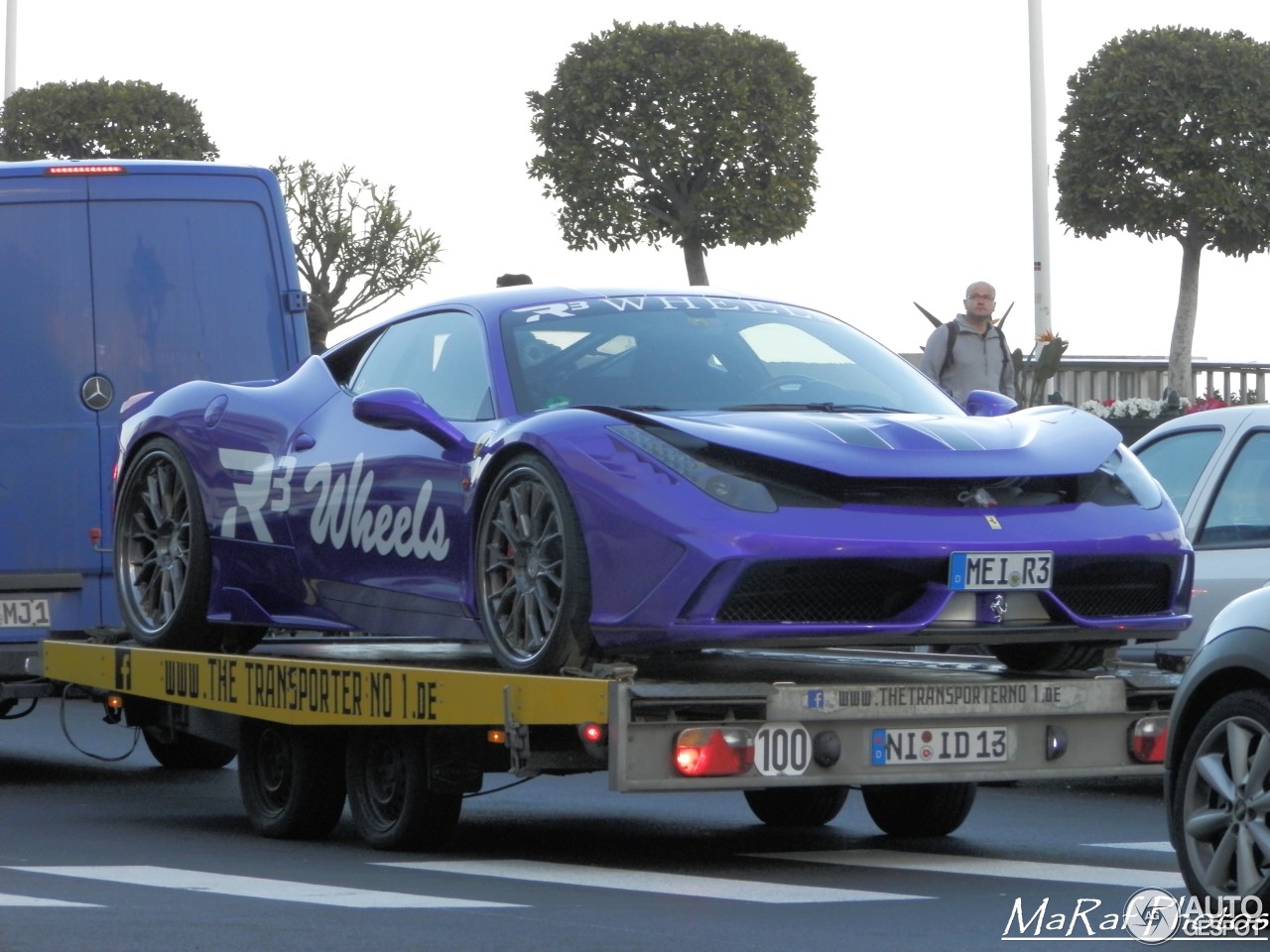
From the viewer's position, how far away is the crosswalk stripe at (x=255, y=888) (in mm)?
6836

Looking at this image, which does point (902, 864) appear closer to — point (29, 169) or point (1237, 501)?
point (1237, 501)

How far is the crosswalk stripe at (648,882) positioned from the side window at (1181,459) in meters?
3.35

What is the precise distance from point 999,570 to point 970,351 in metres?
6.94

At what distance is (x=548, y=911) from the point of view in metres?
6.66

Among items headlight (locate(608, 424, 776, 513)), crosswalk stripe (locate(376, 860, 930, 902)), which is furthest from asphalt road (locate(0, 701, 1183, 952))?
headlight (locate(608, 424, 776, 513))

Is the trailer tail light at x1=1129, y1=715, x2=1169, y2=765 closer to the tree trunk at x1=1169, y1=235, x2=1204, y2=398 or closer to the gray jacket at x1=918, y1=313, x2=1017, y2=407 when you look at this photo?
the gray jacket at x1=918, y1=313, x2=1017, y2=407

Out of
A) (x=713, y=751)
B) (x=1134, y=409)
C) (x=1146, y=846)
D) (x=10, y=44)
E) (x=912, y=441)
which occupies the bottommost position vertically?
(x=1146, y=846)

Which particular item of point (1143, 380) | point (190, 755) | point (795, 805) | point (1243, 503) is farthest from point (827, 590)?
point (1143, 380)

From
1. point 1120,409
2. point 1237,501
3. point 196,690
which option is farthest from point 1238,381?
point 196,690

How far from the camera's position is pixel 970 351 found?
45.6 ft

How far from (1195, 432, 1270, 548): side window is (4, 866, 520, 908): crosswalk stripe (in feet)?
13.3

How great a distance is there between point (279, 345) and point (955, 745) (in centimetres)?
480

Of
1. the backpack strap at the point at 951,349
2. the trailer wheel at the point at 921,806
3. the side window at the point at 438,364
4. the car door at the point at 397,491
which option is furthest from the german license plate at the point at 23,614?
the backpack strap at the point at 951,349

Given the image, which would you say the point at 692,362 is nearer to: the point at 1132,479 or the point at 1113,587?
the point at 1132,479
